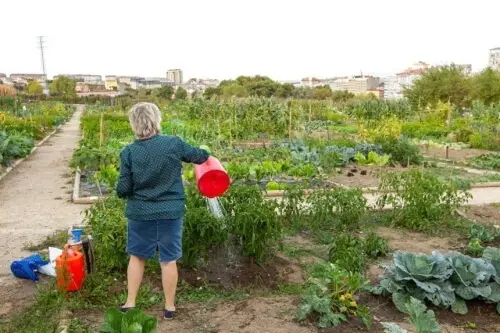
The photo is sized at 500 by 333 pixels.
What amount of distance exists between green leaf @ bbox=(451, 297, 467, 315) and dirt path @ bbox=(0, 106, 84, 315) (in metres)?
3.51

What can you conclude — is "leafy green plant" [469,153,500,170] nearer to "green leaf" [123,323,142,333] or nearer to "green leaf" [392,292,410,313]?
"green leaf" [392,292,410,313]

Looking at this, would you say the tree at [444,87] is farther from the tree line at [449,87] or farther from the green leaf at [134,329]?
the green leaf at [134,329]

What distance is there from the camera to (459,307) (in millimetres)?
3695

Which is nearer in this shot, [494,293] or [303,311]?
[303,311]

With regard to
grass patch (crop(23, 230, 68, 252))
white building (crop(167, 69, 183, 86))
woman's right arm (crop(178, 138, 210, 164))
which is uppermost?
white building (crop(167, 69, 183, 86))

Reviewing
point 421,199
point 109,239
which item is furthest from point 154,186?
point 421,199

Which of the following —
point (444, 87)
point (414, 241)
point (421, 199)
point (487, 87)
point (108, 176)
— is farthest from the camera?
point (444, 87)

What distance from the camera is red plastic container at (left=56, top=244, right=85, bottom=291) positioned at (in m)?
3.72

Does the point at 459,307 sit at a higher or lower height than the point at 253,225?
lower

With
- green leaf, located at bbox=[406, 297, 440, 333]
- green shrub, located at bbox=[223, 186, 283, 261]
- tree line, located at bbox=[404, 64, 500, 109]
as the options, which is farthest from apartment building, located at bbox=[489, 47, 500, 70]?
green leaf, located at bbox=[406, 297, 440, 333]

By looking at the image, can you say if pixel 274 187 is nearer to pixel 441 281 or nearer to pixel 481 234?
pixel 481 234

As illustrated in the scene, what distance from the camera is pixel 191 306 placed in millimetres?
3721

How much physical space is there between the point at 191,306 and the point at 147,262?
0.75m

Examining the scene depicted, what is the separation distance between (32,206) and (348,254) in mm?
5188
